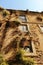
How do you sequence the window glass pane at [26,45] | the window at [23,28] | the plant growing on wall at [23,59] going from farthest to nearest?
the window at [23,28]
the window glass pane at [26,45]
the plant growing on wall at [23,59]

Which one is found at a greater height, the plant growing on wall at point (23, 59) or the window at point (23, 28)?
the window at point (23, 28)

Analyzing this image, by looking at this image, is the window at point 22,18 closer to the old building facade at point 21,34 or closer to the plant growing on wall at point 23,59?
the old building facade at point 21,34

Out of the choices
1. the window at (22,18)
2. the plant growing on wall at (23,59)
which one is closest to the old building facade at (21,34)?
the window at (22,18)

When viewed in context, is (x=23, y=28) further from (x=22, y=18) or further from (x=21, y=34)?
(x=22, y=18)

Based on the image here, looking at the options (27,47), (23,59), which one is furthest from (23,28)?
(23,59)

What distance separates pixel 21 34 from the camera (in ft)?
53.6

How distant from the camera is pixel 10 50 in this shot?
14.4 meters

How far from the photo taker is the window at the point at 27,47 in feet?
46.6

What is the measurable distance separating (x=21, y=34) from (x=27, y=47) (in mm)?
1735

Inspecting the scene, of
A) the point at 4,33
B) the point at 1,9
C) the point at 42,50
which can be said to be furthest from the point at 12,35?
the point at 1,9

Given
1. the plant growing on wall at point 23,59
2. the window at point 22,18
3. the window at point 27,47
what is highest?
the window at point 22,18

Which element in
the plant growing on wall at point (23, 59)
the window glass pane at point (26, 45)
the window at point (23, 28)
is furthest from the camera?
the window at point (23, 28)

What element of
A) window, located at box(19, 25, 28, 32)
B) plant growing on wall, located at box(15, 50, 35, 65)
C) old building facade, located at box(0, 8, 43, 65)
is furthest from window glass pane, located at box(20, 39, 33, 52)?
window, located at box(19, 25, 28, 32)

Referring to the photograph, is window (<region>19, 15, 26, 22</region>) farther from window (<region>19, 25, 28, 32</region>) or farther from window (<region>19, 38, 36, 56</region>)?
window (<region>19, 38, 36, 56</region>)
